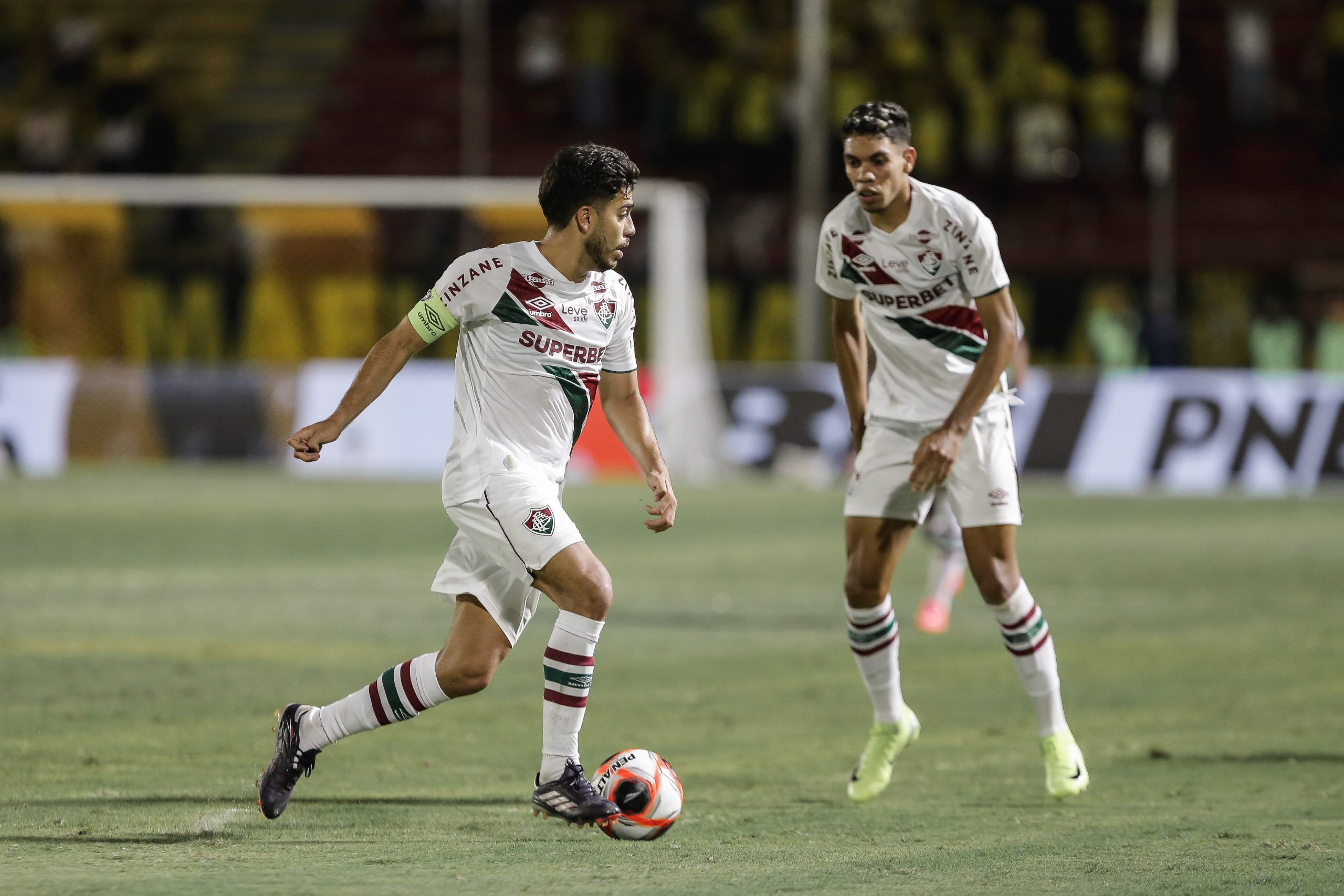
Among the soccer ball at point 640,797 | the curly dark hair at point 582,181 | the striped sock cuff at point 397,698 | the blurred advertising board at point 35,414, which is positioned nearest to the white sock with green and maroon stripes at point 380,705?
the striped sock cuff at point 397,698

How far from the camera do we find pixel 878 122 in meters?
6.48

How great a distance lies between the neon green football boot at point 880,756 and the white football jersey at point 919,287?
1081mm

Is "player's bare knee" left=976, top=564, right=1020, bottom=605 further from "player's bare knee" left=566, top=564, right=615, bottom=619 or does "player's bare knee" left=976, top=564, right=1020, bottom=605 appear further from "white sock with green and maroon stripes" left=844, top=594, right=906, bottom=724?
"player's bare knee" left=566, top=564, right=615, bottom=619

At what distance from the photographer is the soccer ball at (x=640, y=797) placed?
5633 millimetres

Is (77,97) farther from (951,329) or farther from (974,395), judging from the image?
(974,395)

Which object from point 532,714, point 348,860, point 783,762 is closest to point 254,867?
point 348,860

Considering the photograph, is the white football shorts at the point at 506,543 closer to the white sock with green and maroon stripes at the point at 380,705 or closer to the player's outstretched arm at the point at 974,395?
the white sock with green and maroon stripes at the point at 380,705

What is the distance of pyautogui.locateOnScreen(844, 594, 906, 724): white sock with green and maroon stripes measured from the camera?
6.94 m

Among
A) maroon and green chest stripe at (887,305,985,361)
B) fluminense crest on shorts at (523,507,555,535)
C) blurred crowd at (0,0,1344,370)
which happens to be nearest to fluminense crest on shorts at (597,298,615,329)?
fluminense crest on shorts at (523,507,555,535)

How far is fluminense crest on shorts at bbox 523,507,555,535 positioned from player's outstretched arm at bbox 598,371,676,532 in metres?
0.39

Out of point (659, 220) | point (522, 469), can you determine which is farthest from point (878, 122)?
point (659, 220)

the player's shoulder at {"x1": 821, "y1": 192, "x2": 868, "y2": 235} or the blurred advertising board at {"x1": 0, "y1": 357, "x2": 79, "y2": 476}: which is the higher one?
the player's shoulder at {"x1": 821, "y1": 192, "x2": 868, "y2": 235}

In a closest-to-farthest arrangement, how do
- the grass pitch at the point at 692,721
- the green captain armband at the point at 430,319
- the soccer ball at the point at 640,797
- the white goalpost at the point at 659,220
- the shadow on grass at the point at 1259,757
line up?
the grass pitch at the point at 692,721, the soccer ball at the point at 640,797, the green captain armband at the point at 430,319, the shadow on grass at the point at 1259,757, the white goalpost at the point at 659,220

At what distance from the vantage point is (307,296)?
23.6 meters
